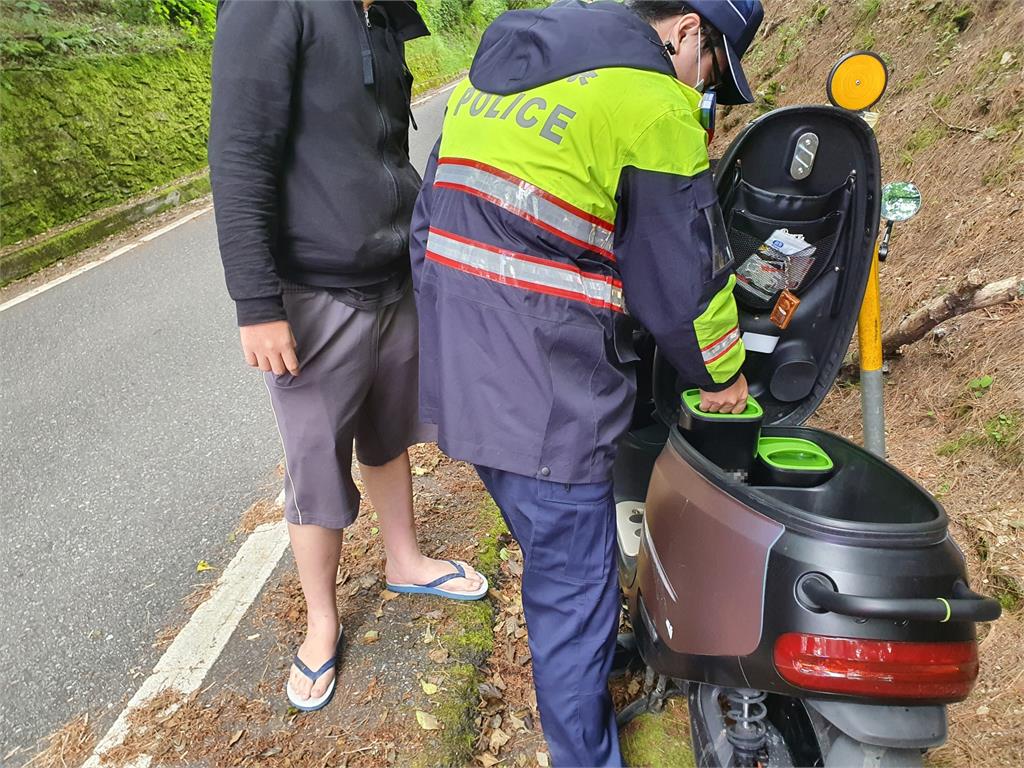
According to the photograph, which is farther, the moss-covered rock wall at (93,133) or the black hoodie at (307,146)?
the moss-covered rock wall at (93,133)

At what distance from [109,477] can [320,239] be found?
104 inches

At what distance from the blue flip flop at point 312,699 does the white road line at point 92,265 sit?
18.4ft

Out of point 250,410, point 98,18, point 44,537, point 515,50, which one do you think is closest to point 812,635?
point 515,50

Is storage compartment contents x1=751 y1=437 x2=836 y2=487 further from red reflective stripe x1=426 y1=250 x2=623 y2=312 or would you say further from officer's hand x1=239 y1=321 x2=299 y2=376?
officer's hand x1=239 y1=321 x2=299 y2=376

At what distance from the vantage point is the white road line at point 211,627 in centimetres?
230

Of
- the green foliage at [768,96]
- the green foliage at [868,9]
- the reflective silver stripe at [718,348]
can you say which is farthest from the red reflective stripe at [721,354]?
the green foliage at [868,9]

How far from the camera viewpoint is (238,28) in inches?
64.3

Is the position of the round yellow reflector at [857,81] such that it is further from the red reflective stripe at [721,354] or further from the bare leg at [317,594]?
the bare leg at [317,594]

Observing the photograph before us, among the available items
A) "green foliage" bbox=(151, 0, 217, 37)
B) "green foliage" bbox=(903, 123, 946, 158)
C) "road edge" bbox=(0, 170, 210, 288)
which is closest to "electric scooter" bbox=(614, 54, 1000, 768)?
"green foliage" bbox=(903, 123, 946, 158)

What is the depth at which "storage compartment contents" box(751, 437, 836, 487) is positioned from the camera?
71.0 inches

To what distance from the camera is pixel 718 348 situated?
1689mm

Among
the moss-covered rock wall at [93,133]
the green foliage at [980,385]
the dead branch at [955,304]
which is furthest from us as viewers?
the moss-covered rock wall at [93,133]

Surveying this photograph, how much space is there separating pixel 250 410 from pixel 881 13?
20.5 ft

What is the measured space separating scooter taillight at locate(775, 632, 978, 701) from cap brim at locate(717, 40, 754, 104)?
1362mm
